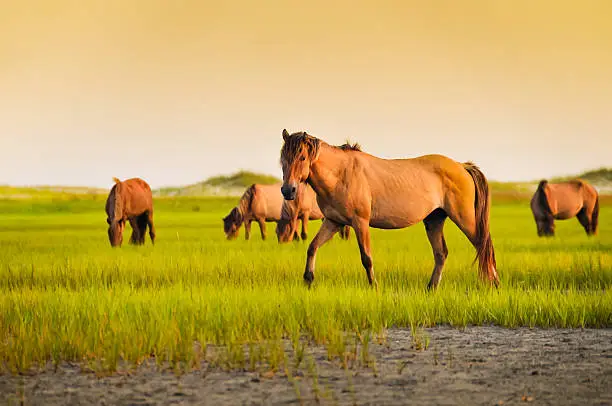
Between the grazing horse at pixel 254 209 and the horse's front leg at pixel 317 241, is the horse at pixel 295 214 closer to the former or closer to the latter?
the grazing horse at pixel 254 209

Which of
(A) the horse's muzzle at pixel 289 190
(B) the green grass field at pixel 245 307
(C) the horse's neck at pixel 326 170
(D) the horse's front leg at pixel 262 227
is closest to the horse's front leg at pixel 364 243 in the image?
(B) the green grass field at pixel 245 307

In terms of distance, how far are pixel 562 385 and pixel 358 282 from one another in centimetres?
618

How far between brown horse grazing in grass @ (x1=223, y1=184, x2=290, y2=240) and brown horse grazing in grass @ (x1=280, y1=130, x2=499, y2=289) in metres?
15.6

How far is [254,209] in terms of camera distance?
2806 cm

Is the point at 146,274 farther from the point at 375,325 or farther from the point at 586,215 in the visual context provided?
the point at 586,215

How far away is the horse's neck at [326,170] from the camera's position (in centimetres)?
1080

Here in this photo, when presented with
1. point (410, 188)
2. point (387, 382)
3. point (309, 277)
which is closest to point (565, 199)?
point (410, 188)

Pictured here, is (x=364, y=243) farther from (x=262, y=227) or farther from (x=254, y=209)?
(x=254, y=209)

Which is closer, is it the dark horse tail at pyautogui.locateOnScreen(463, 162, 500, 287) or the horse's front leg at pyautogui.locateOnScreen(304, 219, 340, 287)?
the horse's front leg at pyautogui.locateOnScreen(304, 219, 340, 287)

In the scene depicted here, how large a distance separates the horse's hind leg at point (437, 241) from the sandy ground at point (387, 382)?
440cm

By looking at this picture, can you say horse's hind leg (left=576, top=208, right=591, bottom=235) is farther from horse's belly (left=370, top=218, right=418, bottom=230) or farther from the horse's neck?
the horse's neck

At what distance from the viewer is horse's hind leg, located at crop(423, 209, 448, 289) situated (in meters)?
11.7

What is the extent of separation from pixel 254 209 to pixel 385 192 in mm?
16823

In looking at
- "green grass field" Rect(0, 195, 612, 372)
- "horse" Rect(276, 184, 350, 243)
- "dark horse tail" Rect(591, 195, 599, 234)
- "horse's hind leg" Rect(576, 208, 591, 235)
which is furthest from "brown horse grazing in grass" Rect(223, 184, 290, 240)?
"green grass field" Rect(0, 195, 612, 372)
